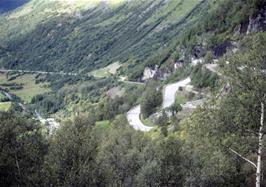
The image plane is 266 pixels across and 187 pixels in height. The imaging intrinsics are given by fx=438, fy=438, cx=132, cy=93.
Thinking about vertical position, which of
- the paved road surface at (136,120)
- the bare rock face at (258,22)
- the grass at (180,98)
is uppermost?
the bare rock face at (258,22)

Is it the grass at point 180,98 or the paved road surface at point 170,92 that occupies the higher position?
the grass at point 180,98

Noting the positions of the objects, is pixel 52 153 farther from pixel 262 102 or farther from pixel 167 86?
pixel 167 86

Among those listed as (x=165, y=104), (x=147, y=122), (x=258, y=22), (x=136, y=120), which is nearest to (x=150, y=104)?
(x=165, y=104)

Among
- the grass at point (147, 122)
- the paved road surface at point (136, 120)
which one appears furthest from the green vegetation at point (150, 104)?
the paved road surface at point (136, 120)

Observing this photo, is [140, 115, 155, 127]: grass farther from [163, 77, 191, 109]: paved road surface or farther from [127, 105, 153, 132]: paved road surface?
[163, 77, 191, 109]: paved road surface

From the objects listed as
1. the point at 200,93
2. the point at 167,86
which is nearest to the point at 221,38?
the point at 167,86

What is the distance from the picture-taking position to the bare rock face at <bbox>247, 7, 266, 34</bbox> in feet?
582

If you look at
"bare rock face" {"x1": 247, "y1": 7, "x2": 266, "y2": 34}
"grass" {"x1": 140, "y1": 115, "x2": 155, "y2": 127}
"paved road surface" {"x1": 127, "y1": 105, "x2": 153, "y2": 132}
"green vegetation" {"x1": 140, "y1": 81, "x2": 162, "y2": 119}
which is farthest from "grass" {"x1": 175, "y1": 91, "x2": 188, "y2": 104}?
"bare rock face" {"x1": 247, "y1": 7, "x2": 266, "y2": 34}

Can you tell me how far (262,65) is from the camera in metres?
31.9

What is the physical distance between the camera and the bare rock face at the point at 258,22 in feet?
582

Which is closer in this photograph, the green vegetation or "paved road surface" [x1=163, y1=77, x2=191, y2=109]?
"paved road surface" [x1=163, y1=77, x2=191, y2=109]

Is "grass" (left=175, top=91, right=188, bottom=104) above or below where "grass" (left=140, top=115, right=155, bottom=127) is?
above

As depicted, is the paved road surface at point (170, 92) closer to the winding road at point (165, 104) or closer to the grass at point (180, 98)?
the winding road at point (165, 104)

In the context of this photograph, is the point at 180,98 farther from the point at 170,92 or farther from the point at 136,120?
the point at 136,120
